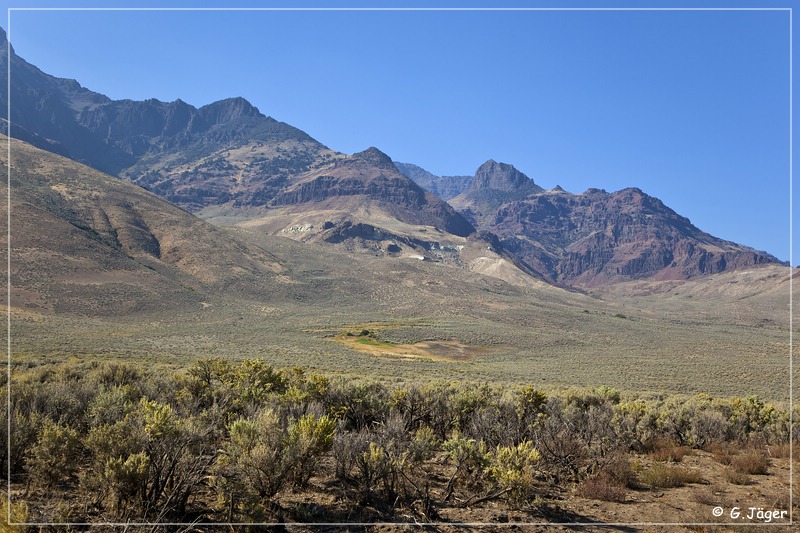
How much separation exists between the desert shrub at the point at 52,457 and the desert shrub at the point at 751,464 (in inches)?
486

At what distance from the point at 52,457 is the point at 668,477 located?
10.4m

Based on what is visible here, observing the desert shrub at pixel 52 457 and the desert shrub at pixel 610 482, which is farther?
the desert shrub at pixel 610 482

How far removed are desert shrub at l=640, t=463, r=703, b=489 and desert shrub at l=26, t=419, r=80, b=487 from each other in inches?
388

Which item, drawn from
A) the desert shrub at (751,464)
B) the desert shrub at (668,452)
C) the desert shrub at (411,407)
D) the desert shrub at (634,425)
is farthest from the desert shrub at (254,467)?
the desert shrub at (751,464)

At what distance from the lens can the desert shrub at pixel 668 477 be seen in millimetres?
8883

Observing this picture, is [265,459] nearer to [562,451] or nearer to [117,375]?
[562,451]

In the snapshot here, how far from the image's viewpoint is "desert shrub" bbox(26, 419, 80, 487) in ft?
22.1

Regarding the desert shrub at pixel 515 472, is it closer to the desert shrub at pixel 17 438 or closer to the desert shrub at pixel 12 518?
the desert shrub at pixel 12 518

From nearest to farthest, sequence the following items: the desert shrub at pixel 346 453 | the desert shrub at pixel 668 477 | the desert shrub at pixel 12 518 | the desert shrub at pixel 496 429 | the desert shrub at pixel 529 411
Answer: the desert shrub at pixel 12 518
the desert shrub at pixel 346 453
the desert shrub at pixel 668 477
the desert shrub at pixel 496 429
the desert shrub at pixel 529 411

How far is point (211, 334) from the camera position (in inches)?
2242

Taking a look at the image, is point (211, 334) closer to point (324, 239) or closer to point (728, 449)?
point (728, 449)

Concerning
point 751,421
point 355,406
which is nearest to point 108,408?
point 355,406

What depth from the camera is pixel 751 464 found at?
9938 mm

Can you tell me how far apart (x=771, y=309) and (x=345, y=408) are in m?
181
